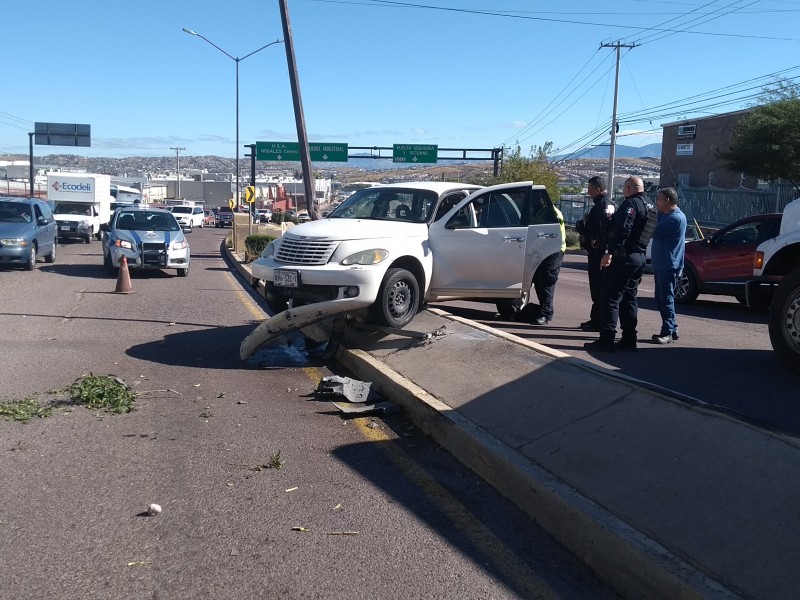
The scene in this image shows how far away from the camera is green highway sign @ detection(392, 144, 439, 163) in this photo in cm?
5390

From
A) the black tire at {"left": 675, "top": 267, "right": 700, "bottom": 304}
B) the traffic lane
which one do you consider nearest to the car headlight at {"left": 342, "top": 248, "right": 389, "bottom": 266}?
the traffic lane

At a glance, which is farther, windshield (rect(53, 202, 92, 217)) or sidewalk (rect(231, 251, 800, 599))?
windshield (rect(53, 202, 92, 217))

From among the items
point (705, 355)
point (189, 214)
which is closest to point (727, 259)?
point (705, 355)

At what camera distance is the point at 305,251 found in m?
9.20

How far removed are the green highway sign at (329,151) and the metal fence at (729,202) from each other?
65.0ft

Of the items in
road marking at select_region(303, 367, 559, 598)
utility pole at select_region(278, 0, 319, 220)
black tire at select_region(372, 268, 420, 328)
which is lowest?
road marking at select_region(303, 367, 559, 598)

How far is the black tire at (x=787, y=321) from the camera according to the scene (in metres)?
7.79

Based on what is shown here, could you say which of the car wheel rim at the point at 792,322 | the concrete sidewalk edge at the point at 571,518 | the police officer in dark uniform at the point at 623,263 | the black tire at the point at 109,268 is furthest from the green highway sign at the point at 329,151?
the concrete sidewalk edge at the point at 571,518

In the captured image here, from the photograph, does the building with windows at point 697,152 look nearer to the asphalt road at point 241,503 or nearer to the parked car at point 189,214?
the parked car at point 189,214

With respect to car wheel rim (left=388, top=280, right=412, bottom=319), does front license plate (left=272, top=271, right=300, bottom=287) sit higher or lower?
higher

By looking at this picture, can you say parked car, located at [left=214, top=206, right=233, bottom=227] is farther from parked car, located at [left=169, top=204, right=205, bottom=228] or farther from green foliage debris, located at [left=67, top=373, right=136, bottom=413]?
green foliage debris, located at [left=67, top=373, right=136, bottom=413]

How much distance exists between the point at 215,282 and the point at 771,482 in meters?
16.1

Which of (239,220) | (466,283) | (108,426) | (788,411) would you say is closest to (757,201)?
(239,220)

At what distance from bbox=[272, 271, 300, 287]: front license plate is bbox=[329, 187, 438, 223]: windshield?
1633 mm
